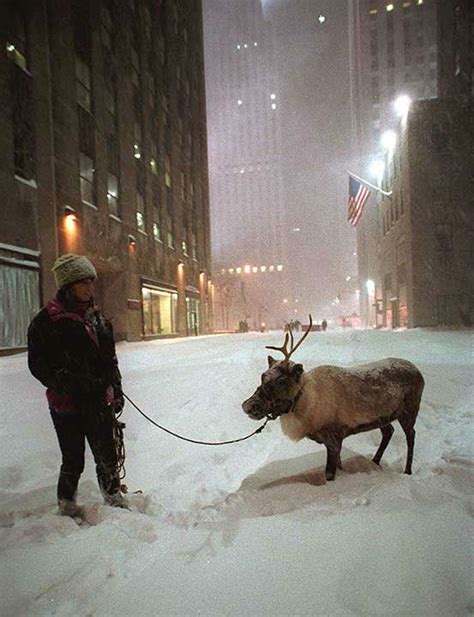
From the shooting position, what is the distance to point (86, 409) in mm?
3123

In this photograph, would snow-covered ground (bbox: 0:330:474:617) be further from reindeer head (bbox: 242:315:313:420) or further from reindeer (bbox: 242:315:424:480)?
reindeer head (bbox: 242:315:313:420)

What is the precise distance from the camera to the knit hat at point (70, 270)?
3053mm

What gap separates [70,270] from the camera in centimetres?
306

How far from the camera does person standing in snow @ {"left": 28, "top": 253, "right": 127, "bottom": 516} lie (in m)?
2.96

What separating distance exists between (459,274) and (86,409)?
26053mm

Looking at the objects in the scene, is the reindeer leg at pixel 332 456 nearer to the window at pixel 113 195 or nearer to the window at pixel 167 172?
the window at pixel 113 195

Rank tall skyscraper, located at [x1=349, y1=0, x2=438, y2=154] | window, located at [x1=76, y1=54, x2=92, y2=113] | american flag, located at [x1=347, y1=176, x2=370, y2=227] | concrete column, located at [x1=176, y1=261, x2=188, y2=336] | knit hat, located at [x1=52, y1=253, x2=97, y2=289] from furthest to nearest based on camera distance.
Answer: tall skyscraper, located at [x1=349, y1=0, x2=438, y2=154]
concrete column, located at [x1=176, y1=261, x2=188, y2=336]
american flag, located at [x1=347, y1=176, x2=370, y2=227]
window, located at [x1=76, y1=54, x2=92, y2=113]
knit hat, located at [x1=52, y1=253, x2=97, y2=289]

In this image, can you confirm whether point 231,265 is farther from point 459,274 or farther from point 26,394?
point 26,394

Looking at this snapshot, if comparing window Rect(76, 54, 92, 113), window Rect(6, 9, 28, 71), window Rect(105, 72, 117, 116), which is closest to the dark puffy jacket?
window Rect(6, 9, 28, 71)

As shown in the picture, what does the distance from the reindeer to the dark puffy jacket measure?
4.75 ft

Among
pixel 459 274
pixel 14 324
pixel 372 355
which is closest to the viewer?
pixel 372 355

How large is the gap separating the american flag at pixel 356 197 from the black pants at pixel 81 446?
70.0 ft

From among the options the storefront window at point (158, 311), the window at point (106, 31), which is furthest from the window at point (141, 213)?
the window at point (106, 31)

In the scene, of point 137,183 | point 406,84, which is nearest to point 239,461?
point 137,183
